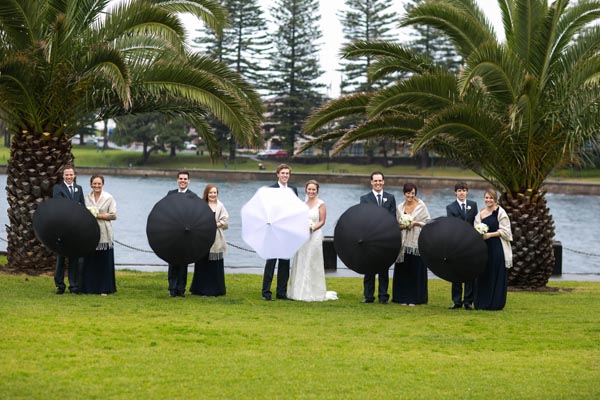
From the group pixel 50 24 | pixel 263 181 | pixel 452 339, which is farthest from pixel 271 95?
pixel 452 339

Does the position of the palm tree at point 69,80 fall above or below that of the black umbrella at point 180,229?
above

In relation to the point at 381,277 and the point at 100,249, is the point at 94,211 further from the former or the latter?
the point at 381,277

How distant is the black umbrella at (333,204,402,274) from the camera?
1259 centimetres

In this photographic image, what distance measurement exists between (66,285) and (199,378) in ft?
20.8

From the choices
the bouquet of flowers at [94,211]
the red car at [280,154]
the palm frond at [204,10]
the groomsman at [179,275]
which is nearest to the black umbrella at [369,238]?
the groomsman at [179,275]

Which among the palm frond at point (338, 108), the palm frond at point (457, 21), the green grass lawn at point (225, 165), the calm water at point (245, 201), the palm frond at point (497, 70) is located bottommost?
the calm water at point (245, 201)

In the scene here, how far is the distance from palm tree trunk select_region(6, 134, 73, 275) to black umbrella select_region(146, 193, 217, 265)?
372 centimetres

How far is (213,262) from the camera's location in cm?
1337

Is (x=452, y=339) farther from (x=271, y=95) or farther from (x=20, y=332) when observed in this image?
(x=271, y=95)

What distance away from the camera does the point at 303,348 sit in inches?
385

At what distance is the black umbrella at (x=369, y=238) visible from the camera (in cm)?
1259

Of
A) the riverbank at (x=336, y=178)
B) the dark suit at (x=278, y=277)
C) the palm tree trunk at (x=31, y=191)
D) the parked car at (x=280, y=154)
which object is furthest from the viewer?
the parked car at (x=280, y=154)

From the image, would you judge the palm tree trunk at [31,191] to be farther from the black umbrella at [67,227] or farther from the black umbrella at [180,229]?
the black umbrella at [180,229]

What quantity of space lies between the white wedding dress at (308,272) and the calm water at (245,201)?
14.7 metres
